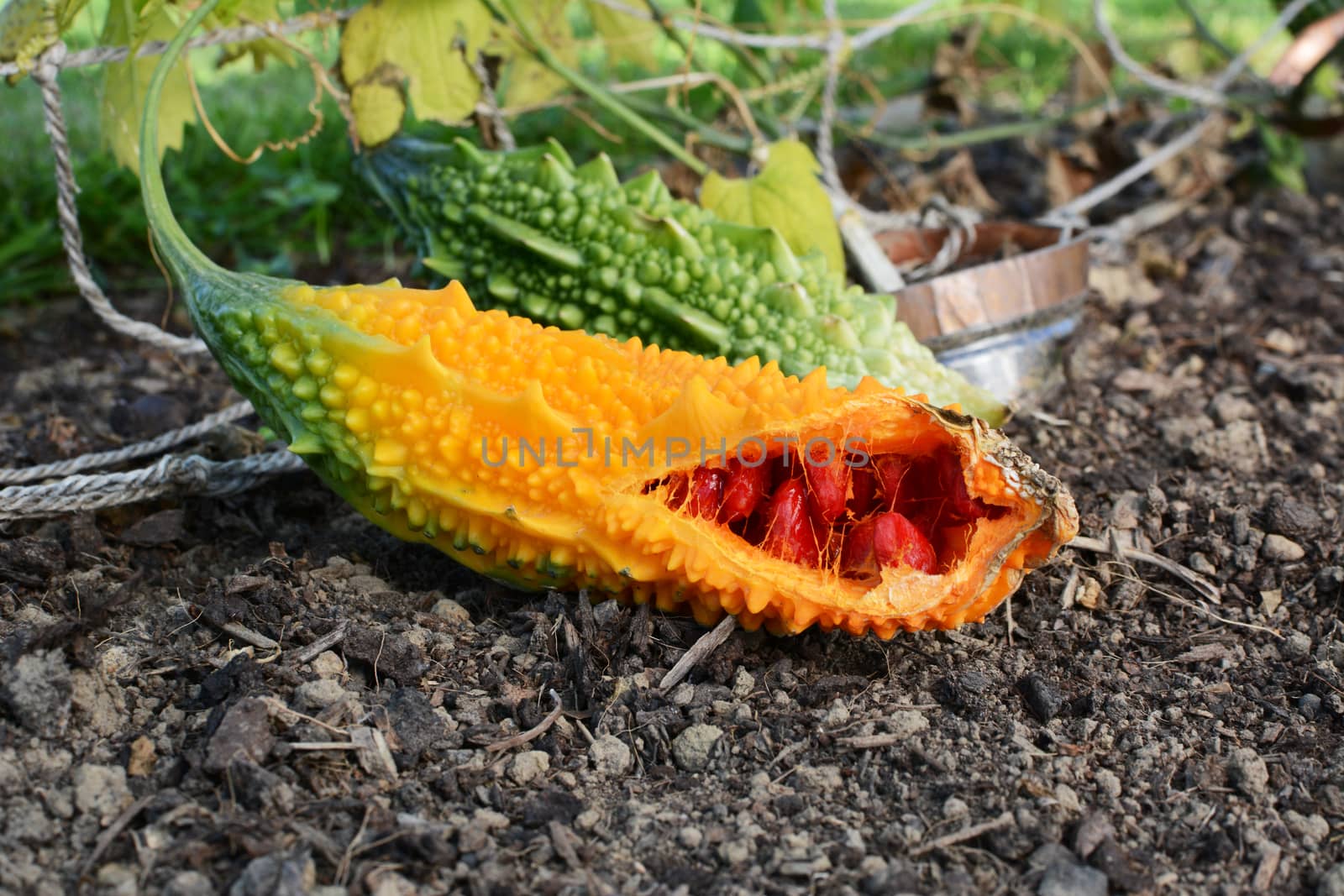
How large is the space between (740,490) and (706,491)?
0.06 meters

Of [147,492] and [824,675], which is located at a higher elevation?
[147,492]

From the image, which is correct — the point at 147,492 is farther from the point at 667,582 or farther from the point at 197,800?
the point at 667,582

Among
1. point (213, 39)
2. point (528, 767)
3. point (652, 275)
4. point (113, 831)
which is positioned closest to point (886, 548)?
point (528, 767)

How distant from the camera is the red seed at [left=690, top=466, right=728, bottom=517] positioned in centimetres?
201

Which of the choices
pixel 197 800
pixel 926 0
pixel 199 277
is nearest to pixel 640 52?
pixel 926 0

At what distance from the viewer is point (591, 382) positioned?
200 cm

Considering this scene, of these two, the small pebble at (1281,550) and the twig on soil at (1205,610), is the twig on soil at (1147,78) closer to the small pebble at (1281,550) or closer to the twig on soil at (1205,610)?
the small pebble at (1281,550)

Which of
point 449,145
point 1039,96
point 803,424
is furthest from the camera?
point 1039,96

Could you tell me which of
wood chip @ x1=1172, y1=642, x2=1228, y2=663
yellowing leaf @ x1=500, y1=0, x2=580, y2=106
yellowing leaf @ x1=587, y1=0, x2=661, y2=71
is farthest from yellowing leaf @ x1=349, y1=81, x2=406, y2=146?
wood chip @ x1=1172, y1=642, x2=1228, y2=663

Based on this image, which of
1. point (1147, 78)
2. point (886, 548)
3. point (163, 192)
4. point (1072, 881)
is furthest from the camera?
point (1147, 78)

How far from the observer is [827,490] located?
202 centimetres

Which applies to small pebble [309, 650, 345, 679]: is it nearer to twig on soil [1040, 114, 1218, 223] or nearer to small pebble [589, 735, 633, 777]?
small pebble [589, 735, 633, 777]

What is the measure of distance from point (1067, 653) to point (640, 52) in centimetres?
275

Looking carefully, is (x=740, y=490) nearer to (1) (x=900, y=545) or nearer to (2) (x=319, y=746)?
(1) (x=900, y=545)
